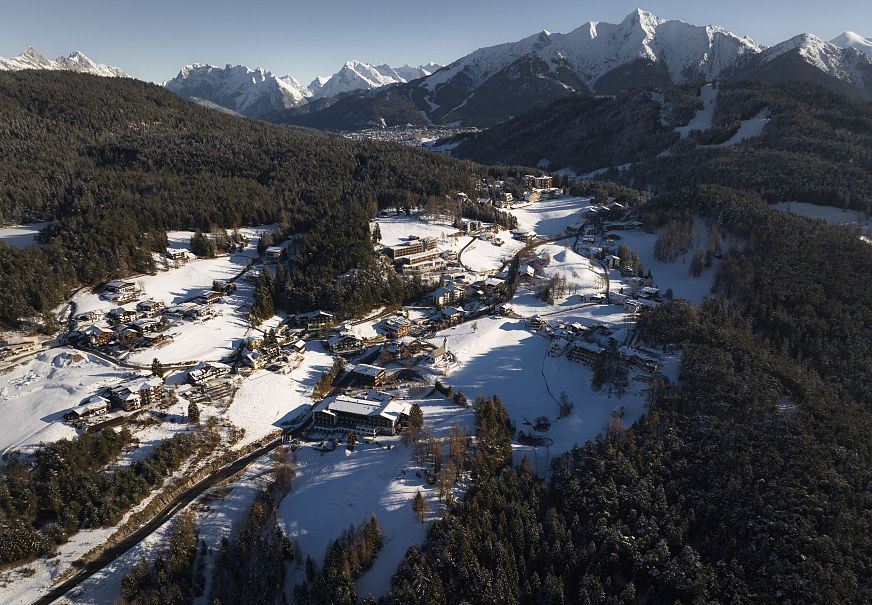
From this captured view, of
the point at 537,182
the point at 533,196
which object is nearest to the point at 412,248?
the point at 533,196

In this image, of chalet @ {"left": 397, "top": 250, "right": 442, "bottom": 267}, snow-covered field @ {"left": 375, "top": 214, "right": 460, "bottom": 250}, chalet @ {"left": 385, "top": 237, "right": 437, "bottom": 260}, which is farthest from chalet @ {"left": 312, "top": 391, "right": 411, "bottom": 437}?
snow-covered field @ {"left": 375, "top": 214, "right": 460, "bottom": 250}

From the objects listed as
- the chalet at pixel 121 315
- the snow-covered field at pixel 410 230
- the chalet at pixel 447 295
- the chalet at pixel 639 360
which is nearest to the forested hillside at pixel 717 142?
the snow-covered field at pixel 410 230

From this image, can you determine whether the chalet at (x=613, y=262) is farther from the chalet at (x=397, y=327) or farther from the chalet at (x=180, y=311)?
the chalet at (x=180, y=311)

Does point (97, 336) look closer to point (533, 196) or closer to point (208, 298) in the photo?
point (208, 298)

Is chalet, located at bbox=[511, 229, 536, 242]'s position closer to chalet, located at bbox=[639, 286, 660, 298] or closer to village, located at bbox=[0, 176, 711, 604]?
village, located at bbox=[0, 176, 711, 604]

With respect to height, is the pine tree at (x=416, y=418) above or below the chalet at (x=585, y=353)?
below

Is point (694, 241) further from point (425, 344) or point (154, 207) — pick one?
point (154, 207)
